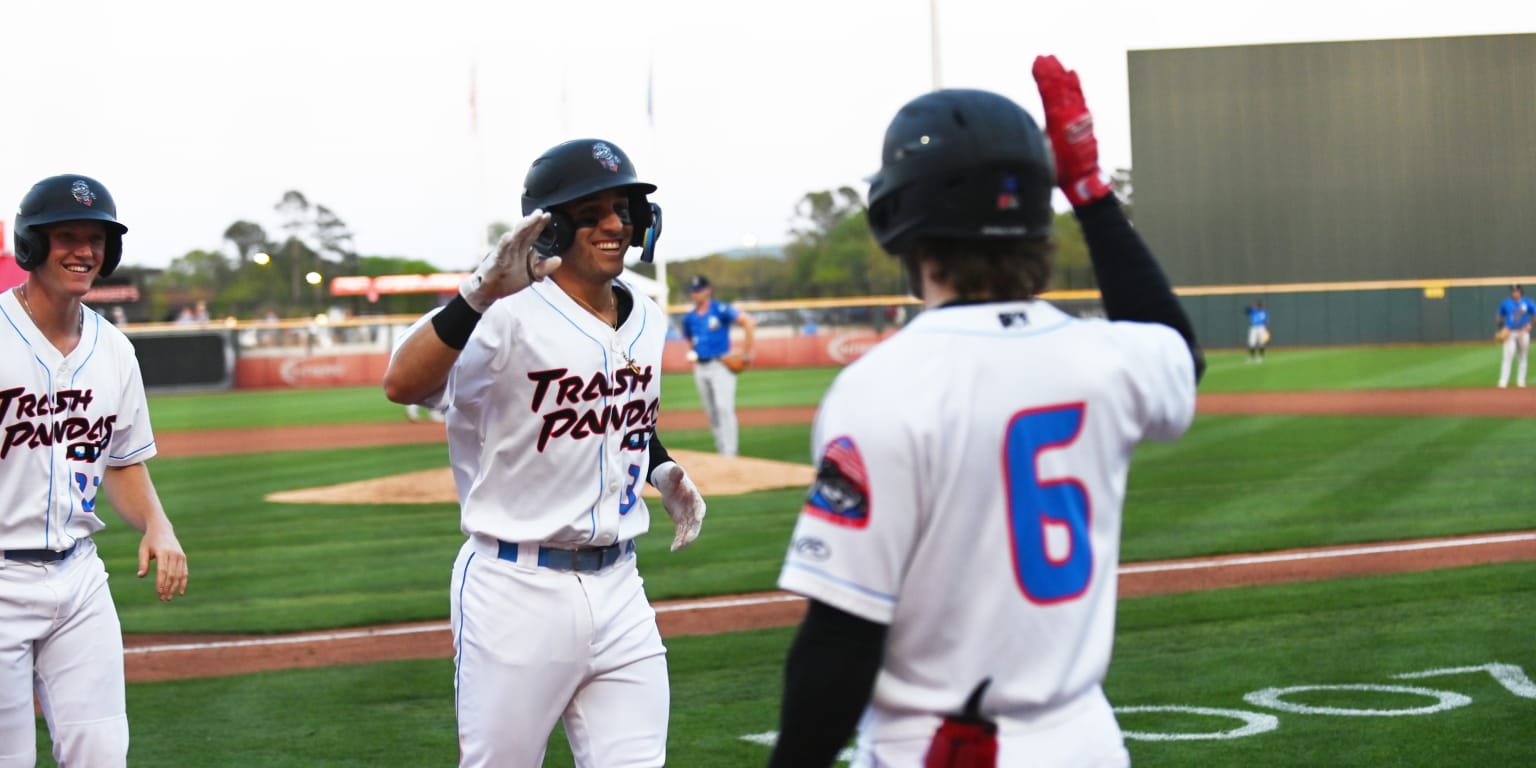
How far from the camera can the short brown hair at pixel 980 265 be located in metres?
2.18

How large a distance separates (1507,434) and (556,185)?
59.1 ft

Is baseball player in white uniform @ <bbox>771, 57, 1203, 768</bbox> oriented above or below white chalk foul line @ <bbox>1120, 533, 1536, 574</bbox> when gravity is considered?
above

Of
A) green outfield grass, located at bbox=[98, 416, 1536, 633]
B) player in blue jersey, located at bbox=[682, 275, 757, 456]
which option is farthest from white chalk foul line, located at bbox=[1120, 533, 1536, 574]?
player in blue jersey, located at bbox=[682, 275, 757, 456]

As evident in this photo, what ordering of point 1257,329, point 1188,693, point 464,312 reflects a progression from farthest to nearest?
point 1257,329, point 1188,693, point 464,312

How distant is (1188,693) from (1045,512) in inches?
202

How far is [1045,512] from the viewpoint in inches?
82.5

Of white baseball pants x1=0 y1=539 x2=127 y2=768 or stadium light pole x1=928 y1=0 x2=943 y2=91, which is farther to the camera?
stadium light pole x1=928 y1=0 x2=943 y2=91

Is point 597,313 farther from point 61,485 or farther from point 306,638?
point 306,638

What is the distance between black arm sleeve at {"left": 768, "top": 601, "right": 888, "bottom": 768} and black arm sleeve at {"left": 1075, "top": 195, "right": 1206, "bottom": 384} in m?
0.78

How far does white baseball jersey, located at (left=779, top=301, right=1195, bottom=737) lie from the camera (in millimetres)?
1981

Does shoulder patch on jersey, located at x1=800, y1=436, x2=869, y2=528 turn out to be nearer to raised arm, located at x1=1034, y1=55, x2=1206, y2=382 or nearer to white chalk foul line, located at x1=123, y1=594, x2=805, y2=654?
raised arm, located at x1=1034, y1=55, x2=1206, y2=382

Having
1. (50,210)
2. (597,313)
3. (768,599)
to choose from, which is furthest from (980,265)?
(768,599)

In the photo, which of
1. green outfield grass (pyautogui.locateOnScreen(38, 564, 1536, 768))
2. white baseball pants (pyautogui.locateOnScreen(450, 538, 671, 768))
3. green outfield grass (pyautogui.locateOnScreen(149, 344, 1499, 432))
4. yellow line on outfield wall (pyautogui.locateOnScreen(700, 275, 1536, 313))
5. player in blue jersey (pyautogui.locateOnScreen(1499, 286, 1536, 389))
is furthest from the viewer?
yellow line on outfield wall (pyautogui.locateOnScreen(700, 275, 1536, 313))

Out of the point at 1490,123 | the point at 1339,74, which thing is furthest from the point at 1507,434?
the point at 1490,123
